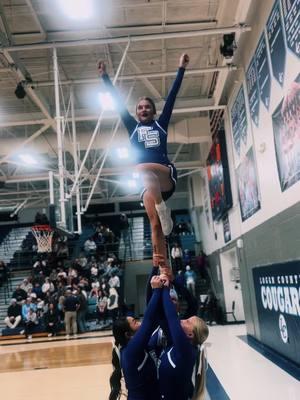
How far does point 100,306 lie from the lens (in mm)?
15023

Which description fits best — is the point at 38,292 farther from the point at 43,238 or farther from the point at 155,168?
the point at 155,168

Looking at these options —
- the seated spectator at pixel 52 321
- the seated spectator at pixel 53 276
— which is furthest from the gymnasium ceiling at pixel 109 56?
the seated spectator at pixel 53 276

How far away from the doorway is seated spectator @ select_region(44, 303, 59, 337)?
583 centimetres

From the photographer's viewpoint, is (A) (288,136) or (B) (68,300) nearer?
(A) (288,136)

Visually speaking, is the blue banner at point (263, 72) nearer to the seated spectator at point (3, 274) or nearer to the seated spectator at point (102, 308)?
the seated spectator at point (102, 308)

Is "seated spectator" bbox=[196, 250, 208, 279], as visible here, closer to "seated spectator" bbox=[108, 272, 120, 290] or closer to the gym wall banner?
"seated spectator" bbox=[108, 272, 120, 290]

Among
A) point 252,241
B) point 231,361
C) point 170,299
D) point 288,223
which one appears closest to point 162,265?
point 170,299

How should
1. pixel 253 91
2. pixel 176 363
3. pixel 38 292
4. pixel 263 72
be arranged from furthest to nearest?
pixel 38 292, pixel 253 91, pixel 263 72, pixel 176 363

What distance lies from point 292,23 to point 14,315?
13.9 meters

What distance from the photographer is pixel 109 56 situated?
9.80 m

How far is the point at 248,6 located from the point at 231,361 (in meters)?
6.17

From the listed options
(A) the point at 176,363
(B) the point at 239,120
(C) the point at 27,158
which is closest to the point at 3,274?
(C) the point at 27,158

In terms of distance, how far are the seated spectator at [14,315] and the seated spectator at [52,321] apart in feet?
4.92

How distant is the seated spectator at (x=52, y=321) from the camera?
14.7m
